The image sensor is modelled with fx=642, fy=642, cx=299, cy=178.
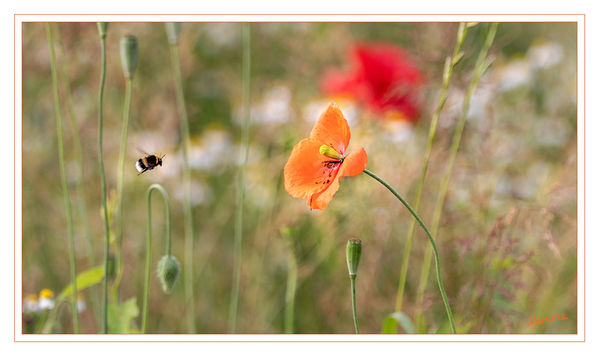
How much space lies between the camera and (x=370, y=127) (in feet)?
6.42

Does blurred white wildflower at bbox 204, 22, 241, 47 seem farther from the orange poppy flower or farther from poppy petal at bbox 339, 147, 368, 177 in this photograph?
poppy petal at bbox 339, 147, 368, 177

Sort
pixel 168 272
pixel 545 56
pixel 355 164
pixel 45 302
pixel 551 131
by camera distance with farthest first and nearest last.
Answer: pixel 545 56 → pixel 551 131 → pixel 45 302 → pixel 168 272 → pixel 355 164

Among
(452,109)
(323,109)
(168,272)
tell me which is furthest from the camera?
(323,109)

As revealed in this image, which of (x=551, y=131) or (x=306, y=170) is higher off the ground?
(x=551, y=131)

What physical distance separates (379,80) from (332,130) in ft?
3.78

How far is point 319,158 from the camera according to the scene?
1028 millimetres

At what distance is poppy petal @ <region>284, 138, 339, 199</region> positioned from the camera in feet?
3.29

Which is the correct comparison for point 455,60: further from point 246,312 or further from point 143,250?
point 143,250

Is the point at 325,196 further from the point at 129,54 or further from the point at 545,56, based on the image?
the point at 545,56

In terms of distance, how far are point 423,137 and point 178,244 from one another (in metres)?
0.91

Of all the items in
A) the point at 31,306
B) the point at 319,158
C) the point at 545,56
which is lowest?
the point at 31,306

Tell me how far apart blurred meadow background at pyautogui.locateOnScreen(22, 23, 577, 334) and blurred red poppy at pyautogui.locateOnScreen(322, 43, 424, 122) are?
0.01 metres

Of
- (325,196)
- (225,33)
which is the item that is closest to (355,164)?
(325,196)
